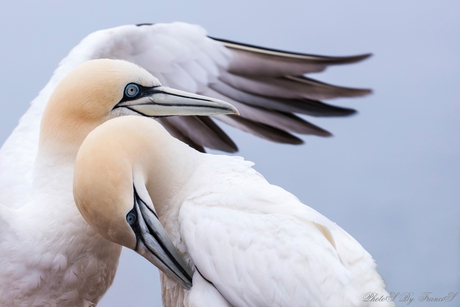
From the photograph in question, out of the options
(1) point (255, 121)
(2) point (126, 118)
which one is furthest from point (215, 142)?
(2) point (126, 118)

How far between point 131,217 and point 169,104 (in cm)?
50

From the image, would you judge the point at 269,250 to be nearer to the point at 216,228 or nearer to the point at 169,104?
the point at 216,228

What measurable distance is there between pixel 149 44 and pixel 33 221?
3.73 feet

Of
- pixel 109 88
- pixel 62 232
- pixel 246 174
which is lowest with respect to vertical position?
pixel 62 232

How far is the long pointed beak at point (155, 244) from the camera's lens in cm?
154

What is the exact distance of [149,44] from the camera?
2.75 m

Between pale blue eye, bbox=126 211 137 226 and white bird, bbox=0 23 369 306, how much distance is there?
0.42 metres

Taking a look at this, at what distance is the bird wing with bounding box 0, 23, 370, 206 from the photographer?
9.07ft

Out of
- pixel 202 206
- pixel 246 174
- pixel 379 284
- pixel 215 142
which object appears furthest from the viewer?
pixel 215 142

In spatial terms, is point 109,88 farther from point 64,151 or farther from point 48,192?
point 48,192

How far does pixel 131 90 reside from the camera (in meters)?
1.89

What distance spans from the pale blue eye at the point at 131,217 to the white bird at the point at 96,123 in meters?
0.42

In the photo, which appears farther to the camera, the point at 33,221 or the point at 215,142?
the point at 215,142

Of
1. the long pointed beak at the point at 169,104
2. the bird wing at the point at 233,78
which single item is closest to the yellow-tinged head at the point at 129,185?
the long pointed beak at the point at 169,104
